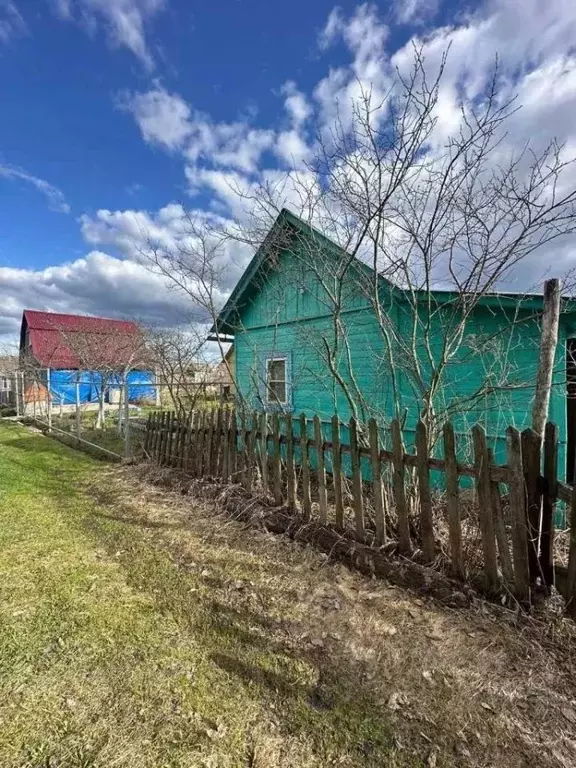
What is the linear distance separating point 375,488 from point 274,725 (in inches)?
82.0

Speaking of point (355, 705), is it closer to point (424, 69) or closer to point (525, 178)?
point (525, 178)

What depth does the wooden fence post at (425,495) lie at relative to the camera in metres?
3.37

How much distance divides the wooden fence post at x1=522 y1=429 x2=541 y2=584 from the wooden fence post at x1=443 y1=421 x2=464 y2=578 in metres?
0.48

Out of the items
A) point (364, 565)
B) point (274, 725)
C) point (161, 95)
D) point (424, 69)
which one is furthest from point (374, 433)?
point (161, 95)

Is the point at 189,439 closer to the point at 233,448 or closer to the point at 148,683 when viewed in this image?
the point at 233,448

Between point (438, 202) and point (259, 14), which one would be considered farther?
point (259, 14)

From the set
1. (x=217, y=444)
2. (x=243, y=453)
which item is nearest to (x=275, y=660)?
(x=243, y=453)

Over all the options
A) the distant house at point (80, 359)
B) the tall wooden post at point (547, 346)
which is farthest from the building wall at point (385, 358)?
the distant house at point (80, 359)

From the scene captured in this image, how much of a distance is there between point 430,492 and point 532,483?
968mm

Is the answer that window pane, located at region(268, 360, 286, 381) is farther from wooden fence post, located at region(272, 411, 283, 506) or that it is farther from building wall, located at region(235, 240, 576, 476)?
wooden fence post, located at region(272, 411, 283, 506)

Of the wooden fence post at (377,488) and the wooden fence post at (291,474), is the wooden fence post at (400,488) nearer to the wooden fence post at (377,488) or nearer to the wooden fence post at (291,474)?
the wooden fence post at (377,488)

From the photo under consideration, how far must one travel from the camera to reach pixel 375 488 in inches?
147

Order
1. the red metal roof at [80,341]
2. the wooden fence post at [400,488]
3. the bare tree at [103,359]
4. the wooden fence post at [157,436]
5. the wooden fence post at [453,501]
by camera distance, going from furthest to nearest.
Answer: the red metal roof at [80,341] → the bare tree at [103,359] → the wooden fence post at [157,436] → the wooden fence post at [400,488] → the wooden fence post at [453,501]

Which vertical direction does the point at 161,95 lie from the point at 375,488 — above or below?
above
